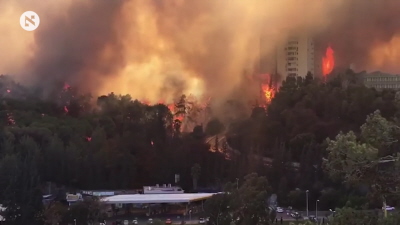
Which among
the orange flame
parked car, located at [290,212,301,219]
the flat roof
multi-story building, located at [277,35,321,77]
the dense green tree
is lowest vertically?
parked car, located at [290,212,301,219]

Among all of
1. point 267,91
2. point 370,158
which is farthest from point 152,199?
point 370,158

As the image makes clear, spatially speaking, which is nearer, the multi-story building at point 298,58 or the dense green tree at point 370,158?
the dense green tree at point 370,158

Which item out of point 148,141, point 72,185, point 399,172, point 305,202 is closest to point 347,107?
point 305,202

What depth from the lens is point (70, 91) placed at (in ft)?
104

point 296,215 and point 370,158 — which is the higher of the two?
point 370,158

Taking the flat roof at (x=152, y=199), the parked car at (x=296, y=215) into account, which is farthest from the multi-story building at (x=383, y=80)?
the flat roof at (x=152, y=199)

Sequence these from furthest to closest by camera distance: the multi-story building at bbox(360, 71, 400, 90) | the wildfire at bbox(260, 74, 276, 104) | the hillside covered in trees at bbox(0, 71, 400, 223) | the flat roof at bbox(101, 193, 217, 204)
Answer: the multi-story building at bbox(360, 71, 400, 90) → the wildfire at bbox(260, 74, 276, 104) → the hillside covered in trees at bbox(0, 71, 400, 223) → the flat roof at bbox(101, 193, 217, 204)

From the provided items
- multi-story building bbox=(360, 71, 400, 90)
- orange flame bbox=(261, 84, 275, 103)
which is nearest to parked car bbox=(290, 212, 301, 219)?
orange flame bbox=(261, 84, 275, 103)

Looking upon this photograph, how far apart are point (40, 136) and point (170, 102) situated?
9424mm

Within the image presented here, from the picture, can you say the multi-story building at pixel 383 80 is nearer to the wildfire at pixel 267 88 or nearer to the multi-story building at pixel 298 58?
the multi-story building at pixel 298 58

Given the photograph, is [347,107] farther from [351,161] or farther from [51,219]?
[351,161]

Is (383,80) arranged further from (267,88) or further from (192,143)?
(192,143)

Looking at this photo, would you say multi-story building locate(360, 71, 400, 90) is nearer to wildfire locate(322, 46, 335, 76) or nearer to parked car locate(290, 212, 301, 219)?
wildfire locate(322, 46, 335, 76)

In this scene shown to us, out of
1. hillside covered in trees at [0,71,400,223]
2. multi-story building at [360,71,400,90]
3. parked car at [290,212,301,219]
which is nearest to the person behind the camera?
parked car at [290,212,301,219]
